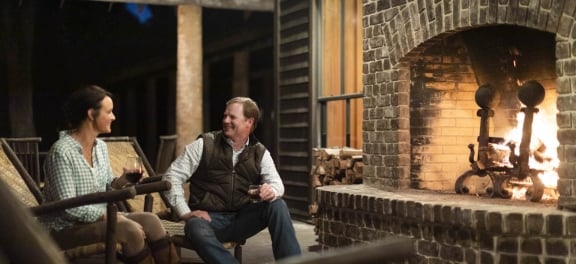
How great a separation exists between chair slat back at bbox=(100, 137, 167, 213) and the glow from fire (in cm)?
283

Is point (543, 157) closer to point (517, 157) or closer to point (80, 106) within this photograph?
point (517, 157)

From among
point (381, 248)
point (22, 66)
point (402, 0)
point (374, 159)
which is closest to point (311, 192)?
point (374, 159)

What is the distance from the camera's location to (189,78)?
Result: 33.3 feet

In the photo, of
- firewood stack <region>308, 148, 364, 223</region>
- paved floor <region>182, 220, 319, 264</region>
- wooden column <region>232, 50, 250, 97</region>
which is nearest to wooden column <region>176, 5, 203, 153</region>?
paved floor <region>182, 220, 319, 264</region>

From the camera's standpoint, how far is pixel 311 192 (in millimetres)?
8891

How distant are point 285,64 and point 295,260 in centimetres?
811

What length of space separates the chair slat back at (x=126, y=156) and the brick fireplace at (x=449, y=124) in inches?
53.9

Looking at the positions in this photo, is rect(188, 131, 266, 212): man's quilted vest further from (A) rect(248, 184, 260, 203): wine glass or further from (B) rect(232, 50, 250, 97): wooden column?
(B) rect(232, 50, 250, 97): wooden column

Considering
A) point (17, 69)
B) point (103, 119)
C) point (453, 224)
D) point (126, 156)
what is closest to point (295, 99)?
point (126, 156)

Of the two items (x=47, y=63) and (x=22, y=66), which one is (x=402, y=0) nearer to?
(x=22, y=66)

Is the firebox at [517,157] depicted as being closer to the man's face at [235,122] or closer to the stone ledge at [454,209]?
the stone ledge at [454,209]

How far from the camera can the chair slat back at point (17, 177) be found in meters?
5.23

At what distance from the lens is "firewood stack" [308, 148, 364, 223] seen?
7004 mm

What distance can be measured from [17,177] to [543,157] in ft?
11.8
